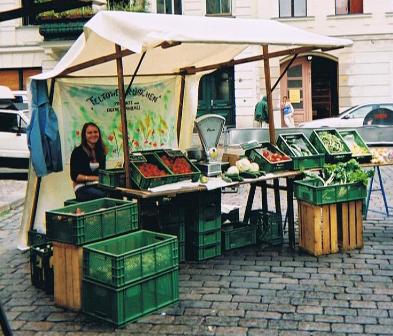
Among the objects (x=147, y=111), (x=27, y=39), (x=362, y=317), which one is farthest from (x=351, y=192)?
(x=27, y=39)

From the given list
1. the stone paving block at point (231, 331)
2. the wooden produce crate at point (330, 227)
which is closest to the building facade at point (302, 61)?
the wooden produce crate at point (330, 227)

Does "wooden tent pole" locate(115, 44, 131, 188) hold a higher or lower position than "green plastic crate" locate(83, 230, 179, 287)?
higher

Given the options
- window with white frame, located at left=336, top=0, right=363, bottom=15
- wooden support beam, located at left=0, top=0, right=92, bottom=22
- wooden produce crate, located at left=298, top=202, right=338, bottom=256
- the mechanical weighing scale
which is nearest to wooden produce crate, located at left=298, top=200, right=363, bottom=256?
wooden produce crate, located at left=298, top=202, right=338, bottom=256

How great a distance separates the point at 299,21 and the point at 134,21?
64.7 ft

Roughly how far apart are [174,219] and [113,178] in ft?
2.82

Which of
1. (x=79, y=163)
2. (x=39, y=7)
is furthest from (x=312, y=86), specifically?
(x=39, y=7)

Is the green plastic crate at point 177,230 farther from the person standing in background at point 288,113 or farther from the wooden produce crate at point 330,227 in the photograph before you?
the person standing in background at point 288,113

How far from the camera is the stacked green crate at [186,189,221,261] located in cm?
757

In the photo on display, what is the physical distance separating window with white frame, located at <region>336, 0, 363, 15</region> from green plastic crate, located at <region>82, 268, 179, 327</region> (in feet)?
70.0

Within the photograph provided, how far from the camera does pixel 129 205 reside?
6.45 metres

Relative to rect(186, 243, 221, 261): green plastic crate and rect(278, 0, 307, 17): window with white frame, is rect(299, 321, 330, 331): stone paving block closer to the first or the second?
rect(186, 243, 221, 261): green plastic crate

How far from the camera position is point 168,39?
6215mm

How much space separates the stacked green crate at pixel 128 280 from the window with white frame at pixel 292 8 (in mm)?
21013

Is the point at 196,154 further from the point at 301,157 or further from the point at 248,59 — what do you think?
the point at 248,59
